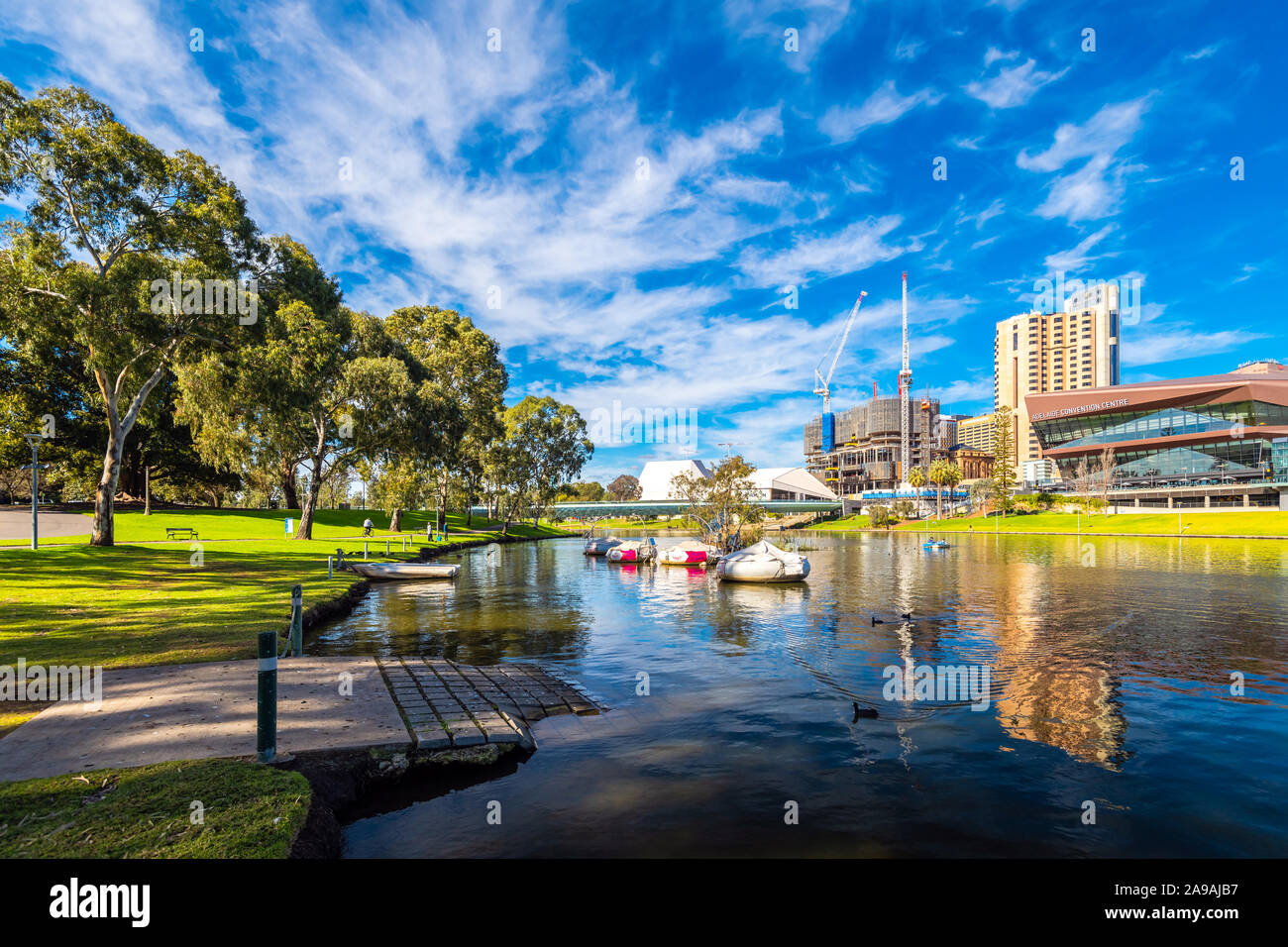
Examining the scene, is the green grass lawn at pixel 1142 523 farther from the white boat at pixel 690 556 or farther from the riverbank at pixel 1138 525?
the white boat at pixel 690 556

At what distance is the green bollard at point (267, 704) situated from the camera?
7.29 metres

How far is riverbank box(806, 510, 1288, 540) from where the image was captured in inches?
3059

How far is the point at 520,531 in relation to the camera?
303 feet

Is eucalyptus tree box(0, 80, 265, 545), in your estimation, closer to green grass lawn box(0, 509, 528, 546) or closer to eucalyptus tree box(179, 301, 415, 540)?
eucalyptus tree box(179, 301, 415, 540)

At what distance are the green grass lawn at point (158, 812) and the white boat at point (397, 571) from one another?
26.1 metres

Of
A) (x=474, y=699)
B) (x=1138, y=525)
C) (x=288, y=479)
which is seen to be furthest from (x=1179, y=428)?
(x=474, y=699)

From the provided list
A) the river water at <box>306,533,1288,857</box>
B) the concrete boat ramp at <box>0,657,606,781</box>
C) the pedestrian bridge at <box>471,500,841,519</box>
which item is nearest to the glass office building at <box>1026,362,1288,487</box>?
the pedestrian bridge at <box>471,500,841,519</box>

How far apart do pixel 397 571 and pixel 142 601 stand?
14.7 m

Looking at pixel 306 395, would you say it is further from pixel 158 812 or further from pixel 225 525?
pixel 158 812

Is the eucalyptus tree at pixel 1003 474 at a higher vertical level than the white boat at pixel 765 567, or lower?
higher

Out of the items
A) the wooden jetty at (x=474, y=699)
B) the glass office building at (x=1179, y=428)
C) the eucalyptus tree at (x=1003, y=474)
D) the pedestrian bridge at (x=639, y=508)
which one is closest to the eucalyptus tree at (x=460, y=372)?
the pedestrian bridge at (x=639, y=508)

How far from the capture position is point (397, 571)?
3222cm
